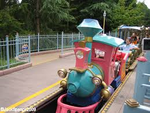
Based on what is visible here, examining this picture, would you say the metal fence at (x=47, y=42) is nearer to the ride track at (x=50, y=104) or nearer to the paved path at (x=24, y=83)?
the paved path at (x=24, y=83)

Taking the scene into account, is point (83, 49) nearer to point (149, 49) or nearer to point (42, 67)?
point (149, 49)

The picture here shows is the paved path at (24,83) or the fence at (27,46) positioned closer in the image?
the paved path at (24,83)

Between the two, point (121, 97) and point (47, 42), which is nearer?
point (121, 97)

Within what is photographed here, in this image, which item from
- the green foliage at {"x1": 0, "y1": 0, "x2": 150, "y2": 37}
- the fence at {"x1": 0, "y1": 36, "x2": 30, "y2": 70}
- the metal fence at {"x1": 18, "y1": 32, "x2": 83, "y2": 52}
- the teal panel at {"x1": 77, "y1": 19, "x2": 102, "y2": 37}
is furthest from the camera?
the metal fence at {"x1": 18, "y1": 32, "x2": 83, "y2": 52}

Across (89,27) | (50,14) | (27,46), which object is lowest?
A: (27,46)

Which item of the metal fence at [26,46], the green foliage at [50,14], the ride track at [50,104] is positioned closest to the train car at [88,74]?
the ride track at [50,104]

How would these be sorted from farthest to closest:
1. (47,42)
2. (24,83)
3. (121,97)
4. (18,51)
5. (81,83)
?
(47,42)
(18,51)
(24,83)
(121,97)
(81,83)

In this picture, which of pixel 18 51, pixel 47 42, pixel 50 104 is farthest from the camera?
pixel 47 42

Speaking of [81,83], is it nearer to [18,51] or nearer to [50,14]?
[18,51]

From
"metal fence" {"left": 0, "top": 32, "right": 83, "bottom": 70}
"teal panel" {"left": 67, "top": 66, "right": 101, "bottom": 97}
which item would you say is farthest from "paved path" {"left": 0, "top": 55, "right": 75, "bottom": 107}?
"teal panel" {"left": 67, "top": 66, "right": 101, "bottom": 97}

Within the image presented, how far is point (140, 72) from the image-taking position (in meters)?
3.23

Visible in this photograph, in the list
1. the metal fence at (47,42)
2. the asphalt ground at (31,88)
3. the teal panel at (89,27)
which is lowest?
the asphalt ground at (31,88)

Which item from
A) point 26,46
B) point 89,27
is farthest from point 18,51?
point 89,27

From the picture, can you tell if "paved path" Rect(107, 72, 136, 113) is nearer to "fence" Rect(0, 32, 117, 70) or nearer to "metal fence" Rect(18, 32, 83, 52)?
"fence" Rect(0, 32, 117, 70)
